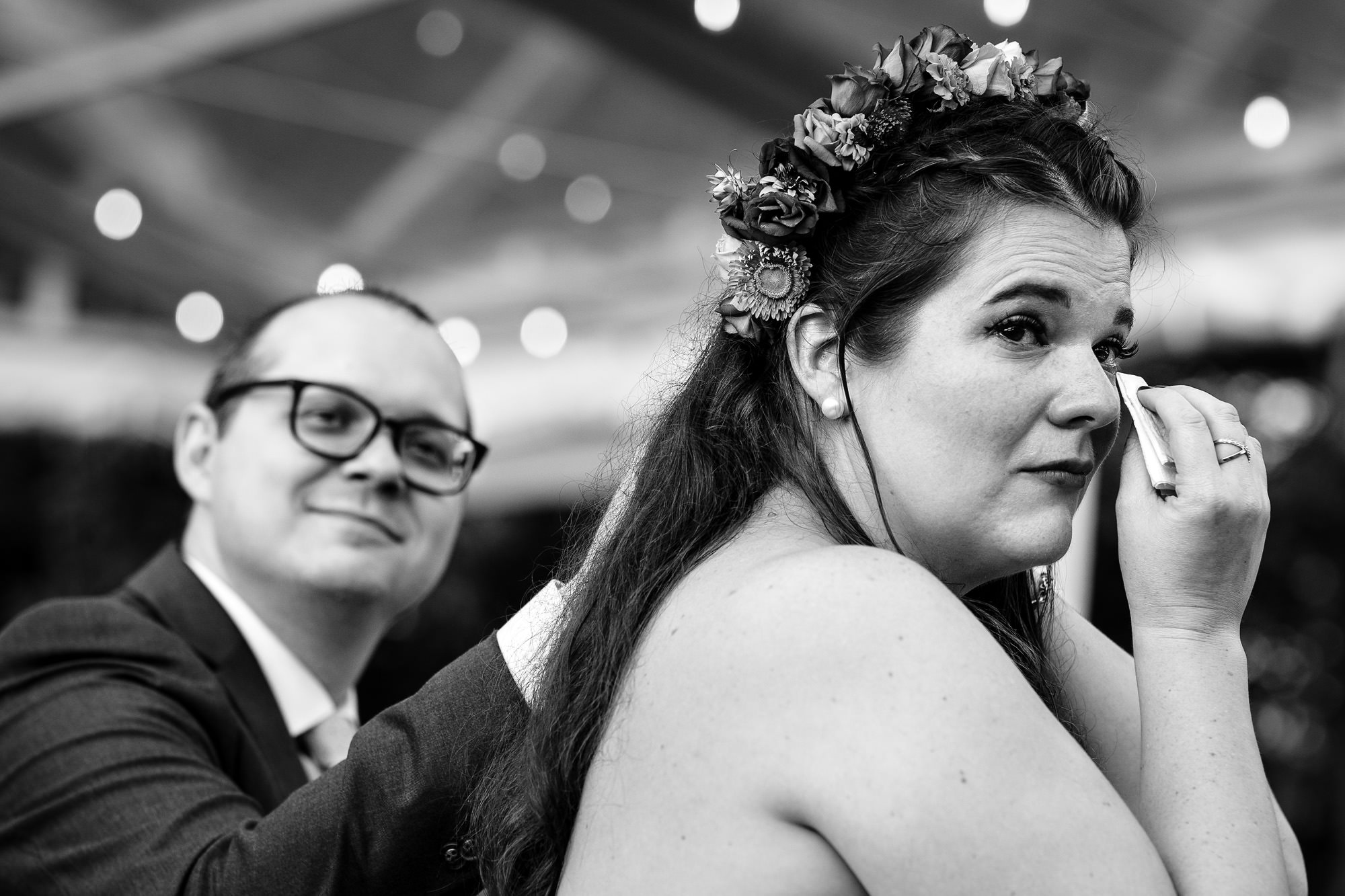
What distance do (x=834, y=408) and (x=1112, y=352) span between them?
38 cm

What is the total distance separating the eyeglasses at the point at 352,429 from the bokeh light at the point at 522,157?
279 cm

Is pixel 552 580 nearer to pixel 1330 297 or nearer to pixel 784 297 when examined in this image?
pixel 784 297

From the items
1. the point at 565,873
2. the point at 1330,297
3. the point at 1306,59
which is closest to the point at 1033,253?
the point at 565,873

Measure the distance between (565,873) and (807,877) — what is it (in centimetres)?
36

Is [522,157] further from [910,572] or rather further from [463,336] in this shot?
[910,572]

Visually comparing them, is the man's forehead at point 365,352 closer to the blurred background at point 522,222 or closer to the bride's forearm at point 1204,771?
the blurred background at point 522,222

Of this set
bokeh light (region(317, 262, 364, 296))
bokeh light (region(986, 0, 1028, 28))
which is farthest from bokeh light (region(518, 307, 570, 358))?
bokeh light (region(986, 0, 1028, 28))

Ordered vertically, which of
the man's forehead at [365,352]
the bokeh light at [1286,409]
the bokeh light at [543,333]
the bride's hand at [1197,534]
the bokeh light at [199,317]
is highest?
the bokeh light at [543,333]

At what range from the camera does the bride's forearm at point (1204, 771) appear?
56.7 inches

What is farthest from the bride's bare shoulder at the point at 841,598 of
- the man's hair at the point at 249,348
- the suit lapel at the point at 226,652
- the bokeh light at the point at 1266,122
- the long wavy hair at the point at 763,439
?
the bokeh light at the point at 1266,122

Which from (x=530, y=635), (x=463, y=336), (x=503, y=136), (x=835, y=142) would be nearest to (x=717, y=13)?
(x=503, y=136)

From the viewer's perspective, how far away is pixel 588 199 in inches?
235

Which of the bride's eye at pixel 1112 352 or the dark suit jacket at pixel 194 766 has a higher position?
the bride's eye at pixel 1112 352

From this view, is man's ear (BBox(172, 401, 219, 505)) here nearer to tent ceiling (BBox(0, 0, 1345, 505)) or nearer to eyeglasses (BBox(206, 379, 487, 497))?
eyeglasses (BBox(206, 379, 487, 497))
